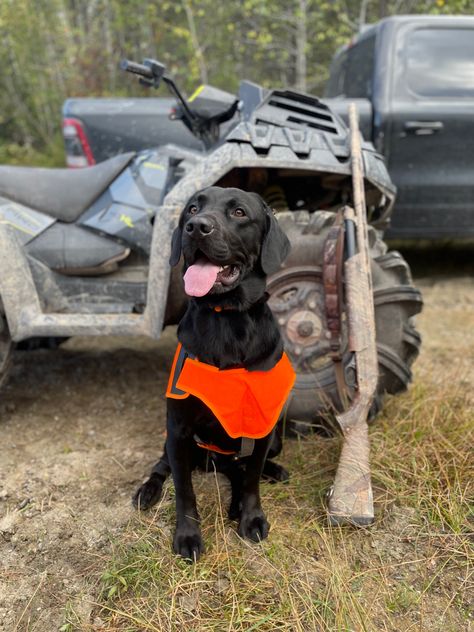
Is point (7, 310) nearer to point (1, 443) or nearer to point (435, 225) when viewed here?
point (1, 443)

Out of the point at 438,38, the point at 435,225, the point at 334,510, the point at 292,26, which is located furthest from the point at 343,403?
the point at 292,26

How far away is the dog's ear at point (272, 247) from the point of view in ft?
6.59

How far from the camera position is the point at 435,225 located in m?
5.00

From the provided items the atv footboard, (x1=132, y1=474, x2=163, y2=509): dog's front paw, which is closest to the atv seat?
the atv footboard

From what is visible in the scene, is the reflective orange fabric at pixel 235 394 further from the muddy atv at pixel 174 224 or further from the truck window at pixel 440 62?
the truck window at pixel 440 62

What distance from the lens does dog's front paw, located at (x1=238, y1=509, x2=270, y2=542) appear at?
2070mm

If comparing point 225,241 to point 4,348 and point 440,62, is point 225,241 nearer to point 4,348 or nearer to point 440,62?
point 4,348

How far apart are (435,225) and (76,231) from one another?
11.2 feet

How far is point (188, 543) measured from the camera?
1983 millimetres

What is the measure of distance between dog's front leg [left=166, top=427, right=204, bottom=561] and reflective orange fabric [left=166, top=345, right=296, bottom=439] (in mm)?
179

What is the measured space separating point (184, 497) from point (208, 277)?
85 cm

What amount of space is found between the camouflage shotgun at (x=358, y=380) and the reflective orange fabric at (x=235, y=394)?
355 mm

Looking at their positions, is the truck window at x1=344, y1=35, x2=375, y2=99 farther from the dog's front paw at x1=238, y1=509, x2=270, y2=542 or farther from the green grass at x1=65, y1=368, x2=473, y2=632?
the dog's front paw at x1=238, y1=509, x2=270, y2=542

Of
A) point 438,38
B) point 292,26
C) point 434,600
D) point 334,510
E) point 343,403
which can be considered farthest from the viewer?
point 292,26
